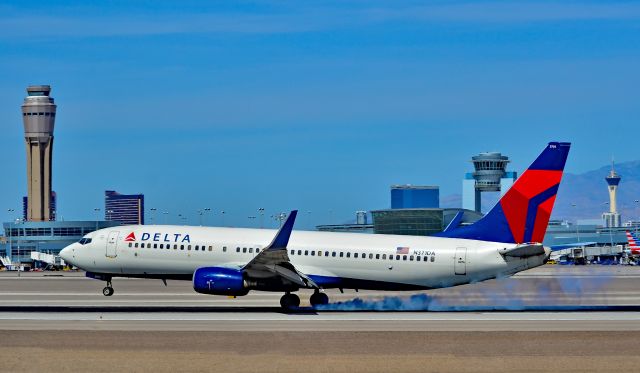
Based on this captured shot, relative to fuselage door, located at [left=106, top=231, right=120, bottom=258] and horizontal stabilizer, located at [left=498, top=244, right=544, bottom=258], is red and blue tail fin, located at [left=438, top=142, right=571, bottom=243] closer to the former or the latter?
horizontal stabilizer, located at [left=498, top=244, right=544, bottom=258]

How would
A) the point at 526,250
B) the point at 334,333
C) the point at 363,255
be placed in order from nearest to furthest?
the point at 334,333 < the point at 526,250 < the point at 363,255

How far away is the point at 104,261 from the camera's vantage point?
58.6 meters

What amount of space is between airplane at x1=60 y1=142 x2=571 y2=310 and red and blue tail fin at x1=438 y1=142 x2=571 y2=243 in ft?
0.16

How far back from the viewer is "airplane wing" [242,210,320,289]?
51094 millimetres

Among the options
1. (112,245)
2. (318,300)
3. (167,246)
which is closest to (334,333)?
(318,300)

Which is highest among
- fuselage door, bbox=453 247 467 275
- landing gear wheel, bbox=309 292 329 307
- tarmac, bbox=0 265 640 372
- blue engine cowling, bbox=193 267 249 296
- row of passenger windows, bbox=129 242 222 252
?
row of passenger windows, bbox=129 242 222 252

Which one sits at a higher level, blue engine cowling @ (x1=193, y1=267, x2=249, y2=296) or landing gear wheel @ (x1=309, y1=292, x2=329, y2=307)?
blue engine cowling @ (x1=193, y1=267, x2=249, y2=296)

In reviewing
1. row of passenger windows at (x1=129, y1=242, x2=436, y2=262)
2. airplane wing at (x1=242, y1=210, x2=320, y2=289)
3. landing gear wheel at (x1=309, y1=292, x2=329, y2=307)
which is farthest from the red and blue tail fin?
airplane wing at (x1=242, y1=210, x2=320, y2=289)

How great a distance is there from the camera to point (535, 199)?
171 feet

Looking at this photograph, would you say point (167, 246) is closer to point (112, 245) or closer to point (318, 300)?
point (112, 245)

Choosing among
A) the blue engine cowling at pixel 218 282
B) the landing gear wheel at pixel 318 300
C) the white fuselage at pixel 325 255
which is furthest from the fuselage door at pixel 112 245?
the landing gear wheel at pixel 318 300

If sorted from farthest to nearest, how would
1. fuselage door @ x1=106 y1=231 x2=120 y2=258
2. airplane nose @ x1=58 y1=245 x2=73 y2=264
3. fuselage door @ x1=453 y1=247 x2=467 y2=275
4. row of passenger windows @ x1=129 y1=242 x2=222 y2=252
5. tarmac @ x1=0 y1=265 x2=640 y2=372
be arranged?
airplane nose @ x1=58 y1=245 x2=73 y2=264, fuselage door @ x1=106 y1=231 x2=120 y2=258, row of passenger windows @ x1=129 y1=242 x2=222 y2=252, fuselage door @ x1=453 y1=247 x2=467 y2=275, tarmac @ x1=0 y1=265 x2=640 y2=372

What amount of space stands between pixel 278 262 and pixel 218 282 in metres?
3.00

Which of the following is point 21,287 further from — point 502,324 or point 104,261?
point 502,324
